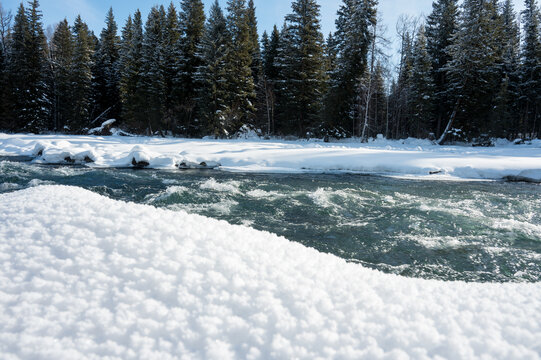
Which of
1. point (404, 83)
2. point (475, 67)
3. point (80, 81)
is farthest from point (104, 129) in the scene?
point (475, 67)

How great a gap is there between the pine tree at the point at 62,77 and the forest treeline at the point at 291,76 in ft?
0.42

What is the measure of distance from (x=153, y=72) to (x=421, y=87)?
23.4m

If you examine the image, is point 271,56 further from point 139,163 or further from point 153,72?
point 139,163

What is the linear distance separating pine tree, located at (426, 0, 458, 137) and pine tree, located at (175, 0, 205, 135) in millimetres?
20994

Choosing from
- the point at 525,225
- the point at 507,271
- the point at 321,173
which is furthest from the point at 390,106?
the point at 507,271

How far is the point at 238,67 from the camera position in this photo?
25703 millimetres

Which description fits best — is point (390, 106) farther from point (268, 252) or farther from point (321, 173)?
point (268, 252)

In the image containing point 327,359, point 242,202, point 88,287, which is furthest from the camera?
point 242,202

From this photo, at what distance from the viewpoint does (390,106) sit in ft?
101

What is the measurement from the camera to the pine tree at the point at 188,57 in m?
26.4

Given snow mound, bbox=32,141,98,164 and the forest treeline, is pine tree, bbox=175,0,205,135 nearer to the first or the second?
the forest treeline

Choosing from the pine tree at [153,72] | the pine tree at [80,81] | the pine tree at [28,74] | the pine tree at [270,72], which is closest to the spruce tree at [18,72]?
the pine tree at [28,74]

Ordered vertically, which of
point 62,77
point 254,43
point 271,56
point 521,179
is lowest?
point 521,179

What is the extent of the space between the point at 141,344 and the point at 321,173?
9.84m
